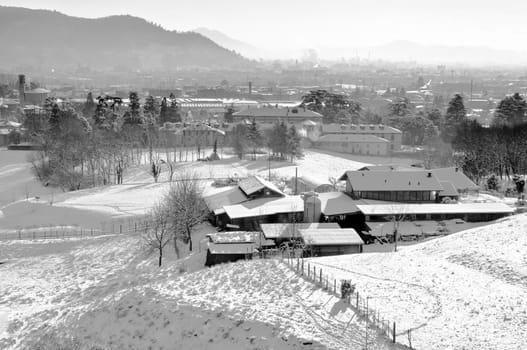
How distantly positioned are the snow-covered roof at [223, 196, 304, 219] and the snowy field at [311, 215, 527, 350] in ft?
27.0

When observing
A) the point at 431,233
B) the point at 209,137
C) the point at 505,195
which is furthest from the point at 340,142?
the point at 431,233

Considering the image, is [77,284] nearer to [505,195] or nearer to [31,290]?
[31,290]

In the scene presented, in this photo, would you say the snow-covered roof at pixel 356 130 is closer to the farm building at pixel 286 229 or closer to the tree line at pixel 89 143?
the tree line at pixel 89 143

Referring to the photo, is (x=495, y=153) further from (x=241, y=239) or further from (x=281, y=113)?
(x=281, y=113)

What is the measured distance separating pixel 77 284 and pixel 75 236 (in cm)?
840

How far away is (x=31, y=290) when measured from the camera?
23.5 metres

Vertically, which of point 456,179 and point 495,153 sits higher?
point 495,153

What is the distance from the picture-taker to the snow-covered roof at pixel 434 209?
30859 mm

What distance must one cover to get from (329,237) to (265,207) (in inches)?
249

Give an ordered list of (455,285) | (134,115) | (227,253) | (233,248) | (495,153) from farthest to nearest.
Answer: (134,115), (495,153), (233,248), (227,253), (455,285)

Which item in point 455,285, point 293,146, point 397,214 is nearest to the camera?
point 455,285

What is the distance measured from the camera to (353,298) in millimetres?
17766

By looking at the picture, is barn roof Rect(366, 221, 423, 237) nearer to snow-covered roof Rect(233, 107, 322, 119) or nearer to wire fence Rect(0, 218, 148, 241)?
wire fence Rect(0, 218, 148, 241)

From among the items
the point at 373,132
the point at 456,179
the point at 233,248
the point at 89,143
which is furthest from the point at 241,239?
the point at 373,132
